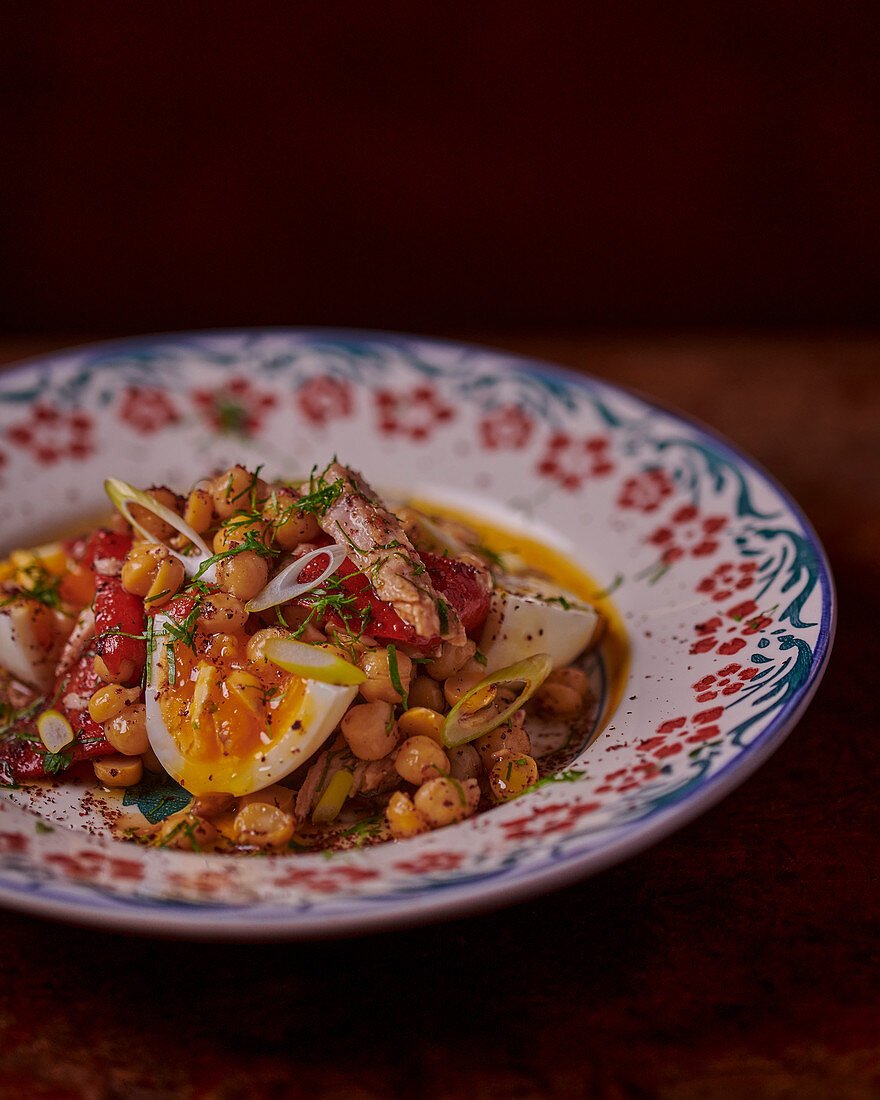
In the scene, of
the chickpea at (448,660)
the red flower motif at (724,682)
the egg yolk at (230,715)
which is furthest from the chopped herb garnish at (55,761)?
the red flower motif at (724,682)

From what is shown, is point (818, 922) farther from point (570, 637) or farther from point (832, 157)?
point (832, 157)

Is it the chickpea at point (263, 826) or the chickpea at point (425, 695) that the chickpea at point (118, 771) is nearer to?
the chickpea at point (263, 826)

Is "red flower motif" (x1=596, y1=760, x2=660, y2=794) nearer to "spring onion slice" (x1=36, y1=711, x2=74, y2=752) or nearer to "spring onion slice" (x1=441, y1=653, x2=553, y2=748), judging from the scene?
"spring onion slice" (x1=441, y1=653, x2=553, y2=748)

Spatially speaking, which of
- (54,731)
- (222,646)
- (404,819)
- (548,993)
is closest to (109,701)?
(54,731)

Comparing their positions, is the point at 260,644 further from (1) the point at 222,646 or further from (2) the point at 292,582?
(2) the point at 292,582

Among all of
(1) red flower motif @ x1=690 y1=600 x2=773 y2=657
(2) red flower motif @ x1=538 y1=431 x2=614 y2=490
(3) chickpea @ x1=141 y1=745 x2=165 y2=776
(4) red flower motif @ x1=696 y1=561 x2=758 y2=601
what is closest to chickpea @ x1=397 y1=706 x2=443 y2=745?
(3) chickpea @ x1=141 y1=745 x2=165 y2=776
